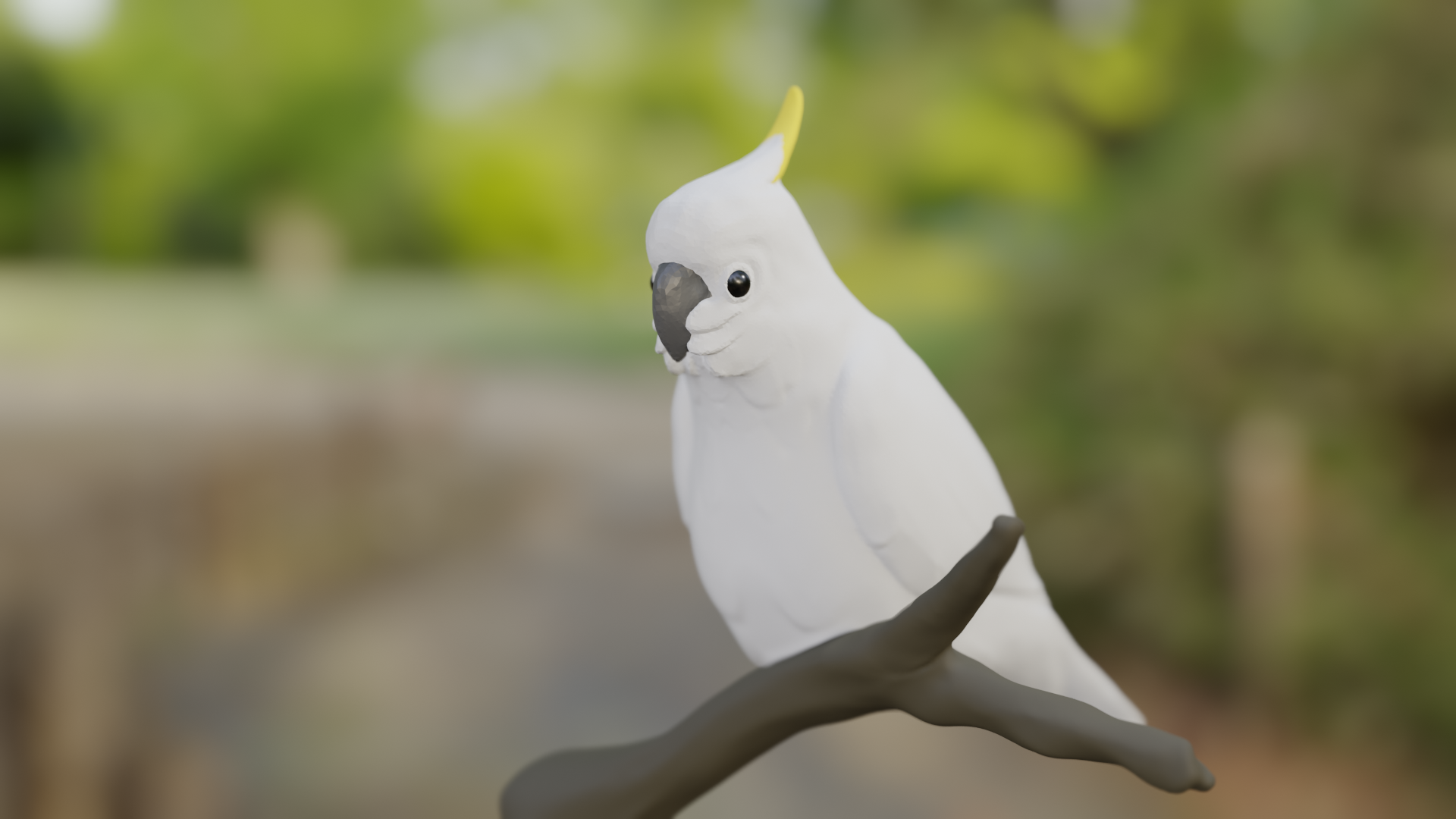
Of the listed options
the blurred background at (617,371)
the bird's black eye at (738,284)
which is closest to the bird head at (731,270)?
the bird's black eye at (738,284)

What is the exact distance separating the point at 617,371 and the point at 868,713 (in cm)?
285

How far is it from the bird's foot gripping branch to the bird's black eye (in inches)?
6.9

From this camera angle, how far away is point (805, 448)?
58cm

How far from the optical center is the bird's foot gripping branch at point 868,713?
47 centimetres

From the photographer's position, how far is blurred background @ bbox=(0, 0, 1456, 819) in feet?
5.32

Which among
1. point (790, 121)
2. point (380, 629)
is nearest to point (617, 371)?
point (380, 629)

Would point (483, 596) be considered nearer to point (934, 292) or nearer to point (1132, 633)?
point (1132, 633)

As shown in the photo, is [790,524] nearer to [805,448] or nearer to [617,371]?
[805,448]

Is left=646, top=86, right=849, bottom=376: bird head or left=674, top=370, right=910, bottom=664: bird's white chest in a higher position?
left=646, top=86, right=849, bottom=376: bird head

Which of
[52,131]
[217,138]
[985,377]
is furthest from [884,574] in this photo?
[52,131]

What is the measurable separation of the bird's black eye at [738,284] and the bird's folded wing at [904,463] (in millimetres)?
69

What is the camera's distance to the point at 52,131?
3.37 m

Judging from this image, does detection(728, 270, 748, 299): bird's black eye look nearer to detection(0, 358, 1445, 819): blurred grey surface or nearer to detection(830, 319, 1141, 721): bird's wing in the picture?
detection(830, 319, 1141, 721): bird's wing

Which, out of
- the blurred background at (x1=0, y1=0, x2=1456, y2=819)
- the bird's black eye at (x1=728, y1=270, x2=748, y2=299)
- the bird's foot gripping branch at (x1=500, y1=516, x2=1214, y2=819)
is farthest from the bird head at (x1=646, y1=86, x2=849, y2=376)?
the blurred background at (x1=0, y1=0, x2=1456, y2=819)
